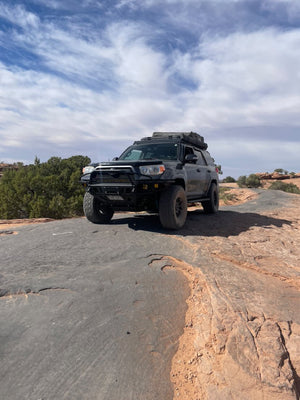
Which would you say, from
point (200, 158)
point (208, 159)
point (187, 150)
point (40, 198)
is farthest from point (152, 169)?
point (40, 198)

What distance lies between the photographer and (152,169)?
5105 millimetres

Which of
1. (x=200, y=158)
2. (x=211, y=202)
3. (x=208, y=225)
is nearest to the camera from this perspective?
(x=208, y=225)

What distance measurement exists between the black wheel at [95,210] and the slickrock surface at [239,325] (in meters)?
2.01

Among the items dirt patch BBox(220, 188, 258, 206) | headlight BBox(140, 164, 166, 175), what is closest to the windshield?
headlight BBox(140, 164, 166, 175)

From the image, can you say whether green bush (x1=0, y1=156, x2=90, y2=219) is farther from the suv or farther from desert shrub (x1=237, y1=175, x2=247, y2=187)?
desert shrub (x1=237, y1=175, x2=247, y2=187)

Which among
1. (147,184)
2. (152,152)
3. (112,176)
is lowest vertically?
(147,184)

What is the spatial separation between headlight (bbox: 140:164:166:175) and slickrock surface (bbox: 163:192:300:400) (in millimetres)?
1270

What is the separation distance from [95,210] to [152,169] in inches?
61.0

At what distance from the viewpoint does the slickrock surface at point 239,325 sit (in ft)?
6.57

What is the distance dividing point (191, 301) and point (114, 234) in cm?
232

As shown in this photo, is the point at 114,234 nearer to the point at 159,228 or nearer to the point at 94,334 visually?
the point at 159,228

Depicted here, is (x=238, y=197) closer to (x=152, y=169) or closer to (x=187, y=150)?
(x=187, y=150)

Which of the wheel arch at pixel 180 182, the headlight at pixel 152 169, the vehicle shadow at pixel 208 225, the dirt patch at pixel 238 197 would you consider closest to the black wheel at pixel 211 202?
the vehicle shadow at pixel 208 225

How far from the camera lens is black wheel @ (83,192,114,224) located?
5781 millimetres
